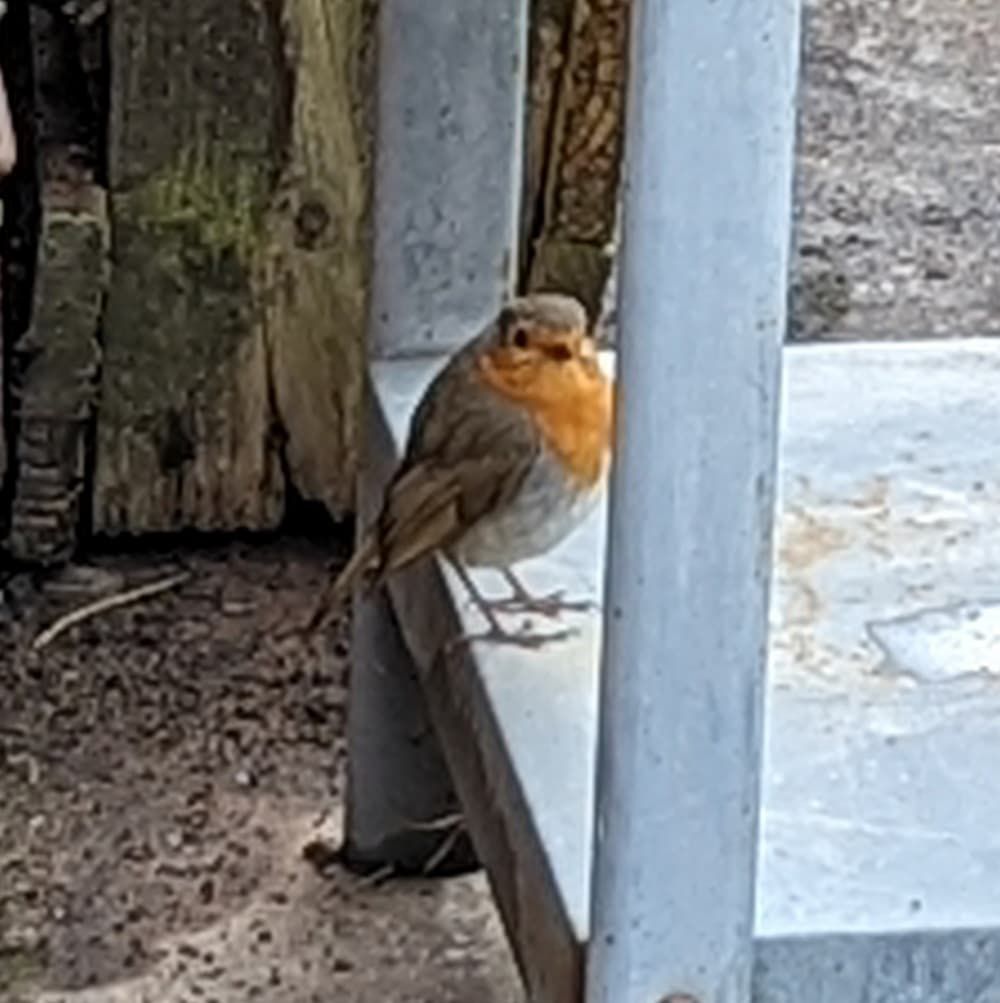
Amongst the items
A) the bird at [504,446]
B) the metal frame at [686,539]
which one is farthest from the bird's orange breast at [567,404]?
the metal frame at [686,539]

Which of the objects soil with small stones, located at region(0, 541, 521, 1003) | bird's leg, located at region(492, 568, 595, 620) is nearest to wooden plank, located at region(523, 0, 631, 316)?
soil with small stones, located at region(0, 541, 521, 1003)

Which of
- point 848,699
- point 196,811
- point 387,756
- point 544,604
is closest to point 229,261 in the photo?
Answer: point 196,811

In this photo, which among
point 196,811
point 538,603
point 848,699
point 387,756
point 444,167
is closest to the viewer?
point 848,699

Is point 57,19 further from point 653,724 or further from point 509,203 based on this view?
point 653,724

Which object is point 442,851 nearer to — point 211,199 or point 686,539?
point 211,199

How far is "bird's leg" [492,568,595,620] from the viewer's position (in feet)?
9.41

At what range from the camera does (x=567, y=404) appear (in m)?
3.05

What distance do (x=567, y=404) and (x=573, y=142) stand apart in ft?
2.86

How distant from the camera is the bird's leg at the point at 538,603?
9.41 ft

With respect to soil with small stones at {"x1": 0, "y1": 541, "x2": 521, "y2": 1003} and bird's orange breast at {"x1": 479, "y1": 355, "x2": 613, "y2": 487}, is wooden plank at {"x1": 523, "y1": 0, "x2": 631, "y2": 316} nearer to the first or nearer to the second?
soil with small stones at {"x1": 0, "y1": 541, "x2": 521, "y2": 1003}

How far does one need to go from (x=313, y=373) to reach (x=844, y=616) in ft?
4.33

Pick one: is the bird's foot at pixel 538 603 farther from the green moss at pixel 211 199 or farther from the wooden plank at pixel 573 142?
the green moss at pixel 211 199

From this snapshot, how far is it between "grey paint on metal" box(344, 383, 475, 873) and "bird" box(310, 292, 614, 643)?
23 cm

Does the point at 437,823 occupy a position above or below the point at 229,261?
below
